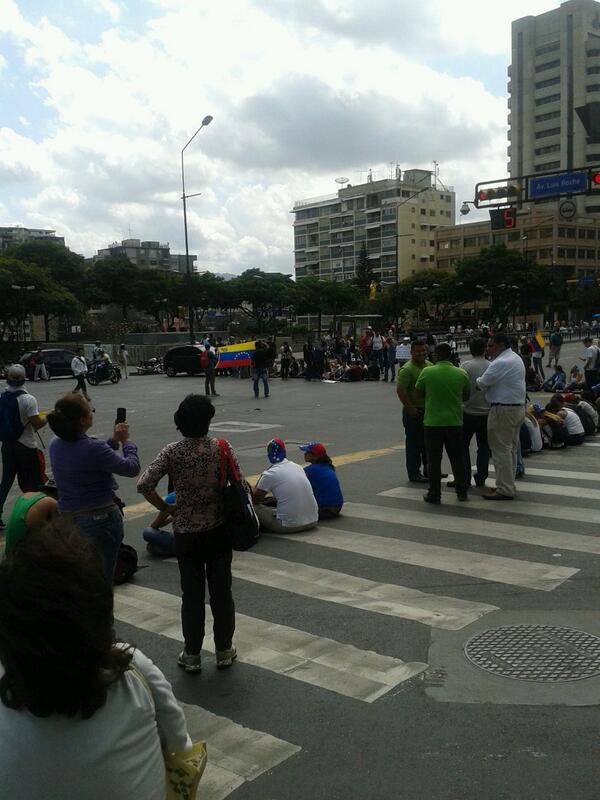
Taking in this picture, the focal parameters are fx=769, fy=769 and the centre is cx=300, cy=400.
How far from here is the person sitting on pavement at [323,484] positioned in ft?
27.5

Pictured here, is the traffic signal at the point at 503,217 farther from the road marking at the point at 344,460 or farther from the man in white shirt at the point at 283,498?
the man in white shirt at the point at 283,498

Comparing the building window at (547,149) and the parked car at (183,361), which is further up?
the building window at (547,149)

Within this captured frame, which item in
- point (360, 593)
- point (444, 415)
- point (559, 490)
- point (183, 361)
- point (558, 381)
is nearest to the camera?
point (360, 593)

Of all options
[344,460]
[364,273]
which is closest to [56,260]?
[364,273]

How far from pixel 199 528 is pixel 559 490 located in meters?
6.20

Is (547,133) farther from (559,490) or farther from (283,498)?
(283,498)

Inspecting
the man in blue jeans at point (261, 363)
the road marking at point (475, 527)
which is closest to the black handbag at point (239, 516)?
the road marking at point (475, 527)

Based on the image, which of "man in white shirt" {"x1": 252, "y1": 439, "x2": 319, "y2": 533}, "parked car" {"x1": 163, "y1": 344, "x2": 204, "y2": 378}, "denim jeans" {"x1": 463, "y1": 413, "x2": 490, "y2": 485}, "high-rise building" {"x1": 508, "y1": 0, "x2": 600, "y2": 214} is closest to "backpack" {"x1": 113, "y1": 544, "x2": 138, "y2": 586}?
"man in white shirt" {"x1": 252, "y1": 439, "x2": 319, "y2": 533}

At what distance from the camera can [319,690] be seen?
14.3 ft

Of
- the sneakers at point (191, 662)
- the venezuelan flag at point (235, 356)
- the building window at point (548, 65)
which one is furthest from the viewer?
the building window at point (548, 65)

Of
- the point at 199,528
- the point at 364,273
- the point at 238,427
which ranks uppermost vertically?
the point at 364,273

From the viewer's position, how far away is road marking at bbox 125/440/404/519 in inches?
365

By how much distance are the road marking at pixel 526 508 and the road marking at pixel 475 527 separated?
0.15 m

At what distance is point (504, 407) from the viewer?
876 cm
